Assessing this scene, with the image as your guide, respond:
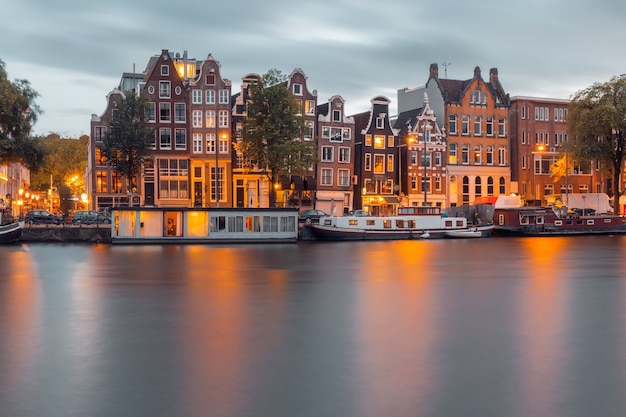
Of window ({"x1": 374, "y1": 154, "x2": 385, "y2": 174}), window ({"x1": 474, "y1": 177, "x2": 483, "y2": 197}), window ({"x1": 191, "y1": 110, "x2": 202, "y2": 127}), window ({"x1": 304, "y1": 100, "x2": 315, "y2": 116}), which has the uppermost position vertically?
window ({"x1": 304, "y1": 100, "x2": 315, "y2": 116})

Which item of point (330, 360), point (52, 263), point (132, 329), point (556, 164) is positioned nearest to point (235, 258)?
point (52, 263)

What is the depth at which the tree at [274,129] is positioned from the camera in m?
75.0

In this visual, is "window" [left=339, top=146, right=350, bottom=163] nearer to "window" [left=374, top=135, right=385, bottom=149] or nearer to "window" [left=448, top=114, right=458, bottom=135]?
"window" [left=374, top=135, right=385, bottom=149]

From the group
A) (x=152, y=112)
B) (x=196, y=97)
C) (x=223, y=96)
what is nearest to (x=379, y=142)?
(x=223, y=96)

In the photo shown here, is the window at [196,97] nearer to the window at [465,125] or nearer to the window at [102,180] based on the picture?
the window at [102,180]

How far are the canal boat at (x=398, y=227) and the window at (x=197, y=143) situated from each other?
21445 millimetres

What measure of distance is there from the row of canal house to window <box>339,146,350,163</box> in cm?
13

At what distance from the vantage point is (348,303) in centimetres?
2783

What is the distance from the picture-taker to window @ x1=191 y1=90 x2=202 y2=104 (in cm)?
8875

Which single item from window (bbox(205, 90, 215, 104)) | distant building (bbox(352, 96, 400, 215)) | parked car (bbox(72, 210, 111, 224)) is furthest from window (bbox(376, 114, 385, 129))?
parked car (bbox(72, 210, 111, 224))

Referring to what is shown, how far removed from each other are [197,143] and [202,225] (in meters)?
23.5

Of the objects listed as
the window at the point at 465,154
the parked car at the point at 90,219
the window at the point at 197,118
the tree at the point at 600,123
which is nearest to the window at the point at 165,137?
the window at the point at 197,118

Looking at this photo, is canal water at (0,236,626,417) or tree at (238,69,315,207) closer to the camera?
canal water at (0,236,626,417)

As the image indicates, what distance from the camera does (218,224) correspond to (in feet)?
224
